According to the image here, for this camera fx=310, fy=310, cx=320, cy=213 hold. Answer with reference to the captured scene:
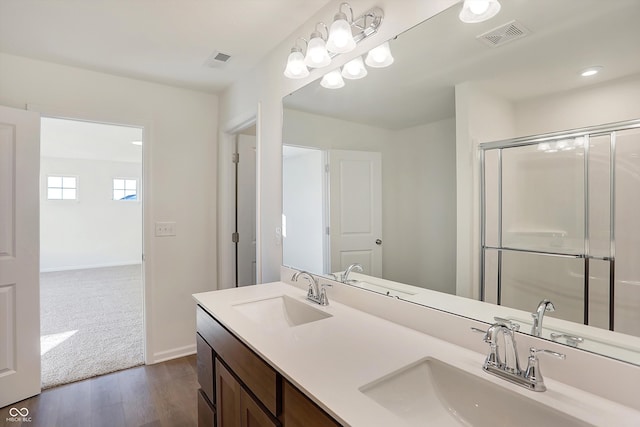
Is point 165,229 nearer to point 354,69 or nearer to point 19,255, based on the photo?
point 19,255

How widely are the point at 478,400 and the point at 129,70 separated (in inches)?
115

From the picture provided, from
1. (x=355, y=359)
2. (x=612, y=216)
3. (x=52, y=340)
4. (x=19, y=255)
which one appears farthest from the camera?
(x=52, y=340)

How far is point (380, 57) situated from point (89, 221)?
7.41m

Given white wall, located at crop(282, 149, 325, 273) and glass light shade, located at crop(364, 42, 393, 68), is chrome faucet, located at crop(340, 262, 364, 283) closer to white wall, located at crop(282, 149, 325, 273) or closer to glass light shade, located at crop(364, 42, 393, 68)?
white wall, located at crop(282, 149, 325, 273)

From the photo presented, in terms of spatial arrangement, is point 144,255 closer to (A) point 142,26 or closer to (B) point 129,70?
(B) point 129,70

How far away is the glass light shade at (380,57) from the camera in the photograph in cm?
134

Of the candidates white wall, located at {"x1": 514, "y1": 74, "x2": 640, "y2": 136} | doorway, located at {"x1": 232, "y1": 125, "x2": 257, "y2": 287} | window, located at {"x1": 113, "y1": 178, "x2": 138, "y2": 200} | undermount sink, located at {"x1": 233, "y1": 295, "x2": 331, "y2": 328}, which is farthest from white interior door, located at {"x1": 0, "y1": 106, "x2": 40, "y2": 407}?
window, located at {"x1": 113, "y1": 178, "x2": 138, "y2": 200}

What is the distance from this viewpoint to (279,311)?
1640 mm

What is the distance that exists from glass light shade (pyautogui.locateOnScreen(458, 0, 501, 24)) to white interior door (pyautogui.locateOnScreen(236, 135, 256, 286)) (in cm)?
227

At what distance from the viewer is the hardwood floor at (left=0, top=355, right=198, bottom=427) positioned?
6.27 feet

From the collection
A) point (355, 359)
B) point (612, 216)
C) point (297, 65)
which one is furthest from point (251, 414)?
point (297, 65)

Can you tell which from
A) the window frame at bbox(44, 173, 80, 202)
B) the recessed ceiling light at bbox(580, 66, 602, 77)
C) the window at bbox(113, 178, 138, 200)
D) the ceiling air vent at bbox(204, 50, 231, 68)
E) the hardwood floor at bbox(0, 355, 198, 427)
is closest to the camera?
the recessed ceiling light at bbox(580, 66, 602, 77)

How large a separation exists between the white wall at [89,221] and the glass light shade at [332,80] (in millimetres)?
6822

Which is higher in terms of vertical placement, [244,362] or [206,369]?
[244,362]
